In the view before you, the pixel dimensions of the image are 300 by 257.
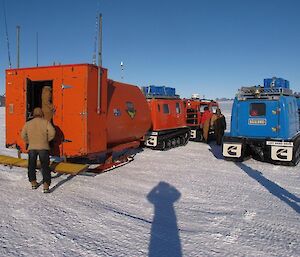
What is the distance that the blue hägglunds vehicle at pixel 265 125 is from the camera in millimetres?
10016

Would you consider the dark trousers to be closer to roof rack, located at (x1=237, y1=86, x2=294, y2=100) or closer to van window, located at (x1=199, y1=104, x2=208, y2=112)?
roof rack, located at (x1=237, y1=86, x2=294, y2=100)

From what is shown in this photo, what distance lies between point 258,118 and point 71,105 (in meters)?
6.60

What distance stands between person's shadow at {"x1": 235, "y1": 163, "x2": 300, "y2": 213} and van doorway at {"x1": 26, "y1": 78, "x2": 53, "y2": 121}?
606 cm

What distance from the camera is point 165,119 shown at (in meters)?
13.3

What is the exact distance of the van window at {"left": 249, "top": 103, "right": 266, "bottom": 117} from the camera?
10.4 metres

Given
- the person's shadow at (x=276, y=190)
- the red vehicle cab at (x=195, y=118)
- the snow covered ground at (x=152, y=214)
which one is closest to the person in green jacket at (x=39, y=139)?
the snow covered ground at (x=152, y=214)

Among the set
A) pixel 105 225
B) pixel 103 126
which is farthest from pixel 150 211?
pixel 103 126

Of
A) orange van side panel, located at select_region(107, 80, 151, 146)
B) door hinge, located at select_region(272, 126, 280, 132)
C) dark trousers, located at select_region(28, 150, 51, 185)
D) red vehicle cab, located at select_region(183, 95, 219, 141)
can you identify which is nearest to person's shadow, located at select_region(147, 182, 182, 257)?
dark trousers, located at select_region(28, 150, 51, 185)

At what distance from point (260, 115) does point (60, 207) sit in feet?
25.0

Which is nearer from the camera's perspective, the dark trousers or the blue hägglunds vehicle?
the dark trousers

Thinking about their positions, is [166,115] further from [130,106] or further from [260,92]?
[260,92]

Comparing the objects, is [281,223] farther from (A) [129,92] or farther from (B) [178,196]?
(A) [129,92]

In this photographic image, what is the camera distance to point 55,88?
23.5 ft

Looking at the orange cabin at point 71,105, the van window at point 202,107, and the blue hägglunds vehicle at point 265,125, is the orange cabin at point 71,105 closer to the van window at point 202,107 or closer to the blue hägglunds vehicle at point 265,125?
the blue hägglunds vehicle at point 265,125
